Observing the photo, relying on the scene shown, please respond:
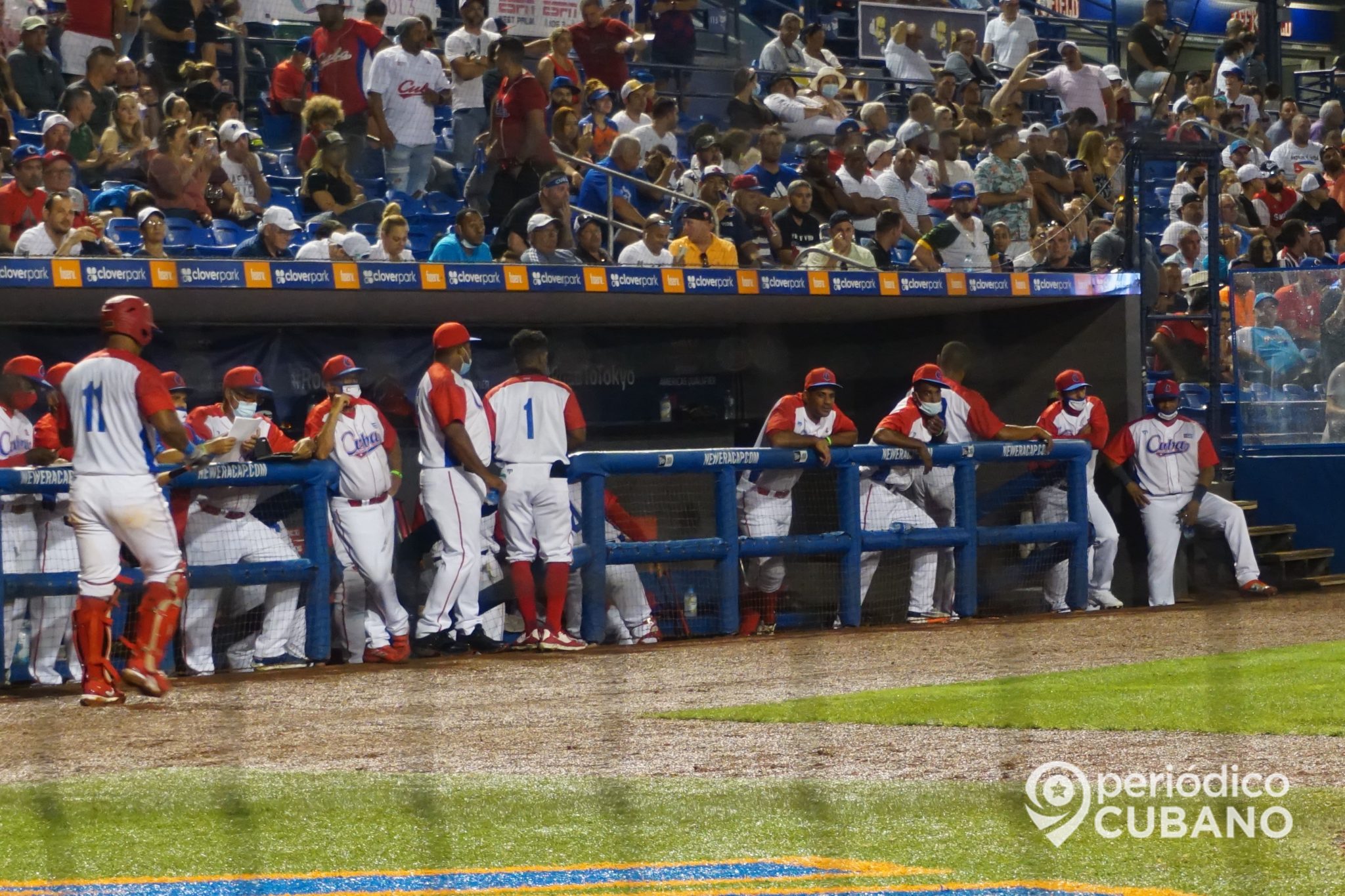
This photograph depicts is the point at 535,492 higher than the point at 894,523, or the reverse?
the point at 535,492

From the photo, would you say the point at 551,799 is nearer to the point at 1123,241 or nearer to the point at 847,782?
the point at 847,782

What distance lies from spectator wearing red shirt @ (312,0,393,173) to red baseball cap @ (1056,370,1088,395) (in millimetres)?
4619

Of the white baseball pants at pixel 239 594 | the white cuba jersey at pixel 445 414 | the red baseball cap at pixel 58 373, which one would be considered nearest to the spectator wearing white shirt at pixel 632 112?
the white cuba jersey at pixel 445 414

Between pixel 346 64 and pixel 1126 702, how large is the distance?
7.10m

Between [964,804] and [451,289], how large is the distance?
209 inches

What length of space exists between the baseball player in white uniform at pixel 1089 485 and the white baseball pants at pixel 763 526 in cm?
186

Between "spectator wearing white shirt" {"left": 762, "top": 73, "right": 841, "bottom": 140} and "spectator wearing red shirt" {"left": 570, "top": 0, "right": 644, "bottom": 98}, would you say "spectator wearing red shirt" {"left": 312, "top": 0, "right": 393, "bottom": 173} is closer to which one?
"spectator wearing red shirt" {"left": 570, "top": 0, "right": 644, "bottom": 98}

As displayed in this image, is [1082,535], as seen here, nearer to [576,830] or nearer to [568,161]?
[568,161]

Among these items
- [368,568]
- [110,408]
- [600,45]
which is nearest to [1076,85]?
[600,45]

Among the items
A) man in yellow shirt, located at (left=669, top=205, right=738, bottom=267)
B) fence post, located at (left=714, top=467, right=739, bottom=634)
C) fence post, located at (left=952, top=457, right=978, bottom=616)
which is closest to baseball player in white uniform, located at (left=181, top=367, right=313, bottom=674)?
fence post, located at (left=714, top=467, right=739, bottom=634)

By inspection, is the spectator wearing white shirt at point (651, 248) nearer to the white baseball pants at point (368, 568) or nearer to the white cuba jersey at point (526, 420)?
the white cuba jersey at point (526, 420)

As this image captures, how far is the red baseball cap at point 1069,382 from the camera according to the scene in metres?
10.8

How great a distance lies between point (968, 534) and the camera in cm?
1015

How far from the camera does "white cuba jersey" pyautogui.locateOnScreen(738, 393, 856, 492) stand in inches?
387
